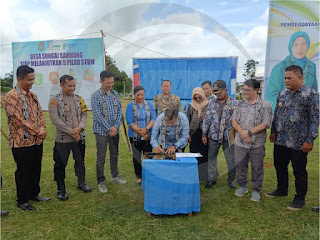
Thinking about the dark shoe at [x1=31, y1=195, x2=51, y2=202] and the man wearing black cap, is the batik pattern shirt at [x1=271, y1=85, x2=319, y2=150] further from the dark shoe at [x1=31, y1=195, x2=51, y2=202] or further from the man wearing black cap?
the dark shoe at [x1=31, y1=195, x2=51, y2=202]

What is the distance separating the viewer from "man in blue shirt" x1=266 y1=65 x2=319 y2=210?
281 cm

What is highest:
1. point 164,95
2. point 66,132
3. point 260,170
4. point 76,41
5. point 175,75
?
point 76,41

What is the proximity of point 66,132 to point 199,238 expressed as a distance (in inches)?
81.1

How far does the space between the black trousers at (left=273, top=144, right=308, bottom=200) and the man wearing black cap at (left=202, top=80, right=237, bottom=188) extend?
630mm

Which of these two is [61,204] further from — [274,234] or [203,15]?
[203,15]

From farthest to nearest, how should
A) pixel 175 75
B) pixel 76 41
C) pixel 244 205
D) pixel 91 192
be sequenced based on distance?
pixel 76 41 < pixel 175 75 < pixel 91 192 < pixel 244 205

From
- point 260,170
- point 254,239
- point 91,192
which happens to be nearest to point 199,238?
point 254,239

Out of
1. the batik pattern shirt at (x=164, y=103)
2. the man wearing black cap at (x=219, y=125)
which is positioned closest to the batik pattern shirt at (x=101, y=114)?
the batik pattern shirt at (x=164, y=103)

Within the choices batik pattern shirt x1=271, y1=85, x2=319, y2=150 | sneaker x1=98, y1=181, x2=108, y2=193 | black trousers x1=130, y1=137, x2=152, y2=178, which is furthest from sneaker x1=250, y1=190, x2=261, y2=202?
sneaker x1=98, y1=181, x2=108, y2=193

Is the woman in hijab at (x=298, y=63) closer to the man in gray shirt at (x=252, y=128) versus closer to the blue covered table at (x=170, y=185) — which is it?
the man in gray shirt at (x=252, y=128)

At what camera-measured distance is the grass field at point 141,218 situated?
2449mm

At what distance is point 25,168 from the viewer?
2.91 meters

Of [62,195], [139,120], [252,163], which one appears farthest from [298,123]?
[62,195]

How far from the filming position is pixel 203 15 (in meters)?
4.17
